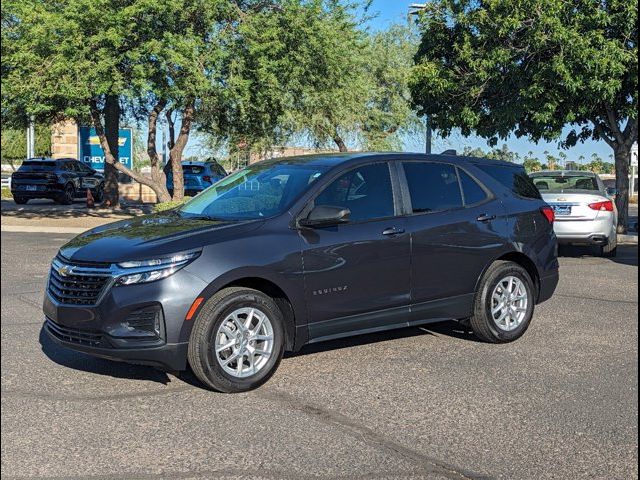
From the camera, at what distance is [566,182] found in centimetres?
1466

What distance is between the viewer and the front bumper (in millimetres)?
5234

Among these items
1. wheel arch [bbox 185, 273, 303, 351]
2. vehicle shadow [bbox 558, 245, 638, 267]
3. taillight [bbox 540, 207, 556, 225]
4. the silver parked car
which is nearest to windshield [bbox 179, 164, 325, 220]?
wheel arch [bbox 185, 273, 303, 351]

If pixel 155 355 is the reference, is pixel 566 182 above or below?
above

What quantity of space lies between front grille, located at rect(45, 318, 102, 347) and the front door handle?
240cm

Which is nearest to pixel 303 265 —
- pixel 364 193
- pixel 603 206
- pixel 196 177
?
pixel 364 193

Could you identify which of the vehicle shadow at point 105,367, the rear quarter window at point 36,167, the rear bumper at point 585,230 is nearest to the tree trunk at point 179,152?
the rear quarter window at point 36,167

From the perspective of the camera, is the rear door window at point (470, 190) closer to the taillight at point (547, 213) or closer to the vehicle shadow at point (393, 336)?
the taillight at point (547, 213)

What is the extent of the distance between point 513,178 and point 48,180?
923 inches

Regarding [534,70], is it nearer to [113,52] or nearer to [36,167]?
[113,52]

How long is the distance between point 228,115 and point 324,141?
7385 mm

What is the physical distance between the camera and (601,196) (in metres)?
13.8

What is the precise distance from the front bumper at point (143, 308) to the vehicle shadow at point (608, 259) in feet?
33.6

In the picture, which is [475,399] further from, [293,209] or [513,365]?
[293,209]

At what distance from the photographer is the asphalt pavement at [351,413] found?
168 inches
